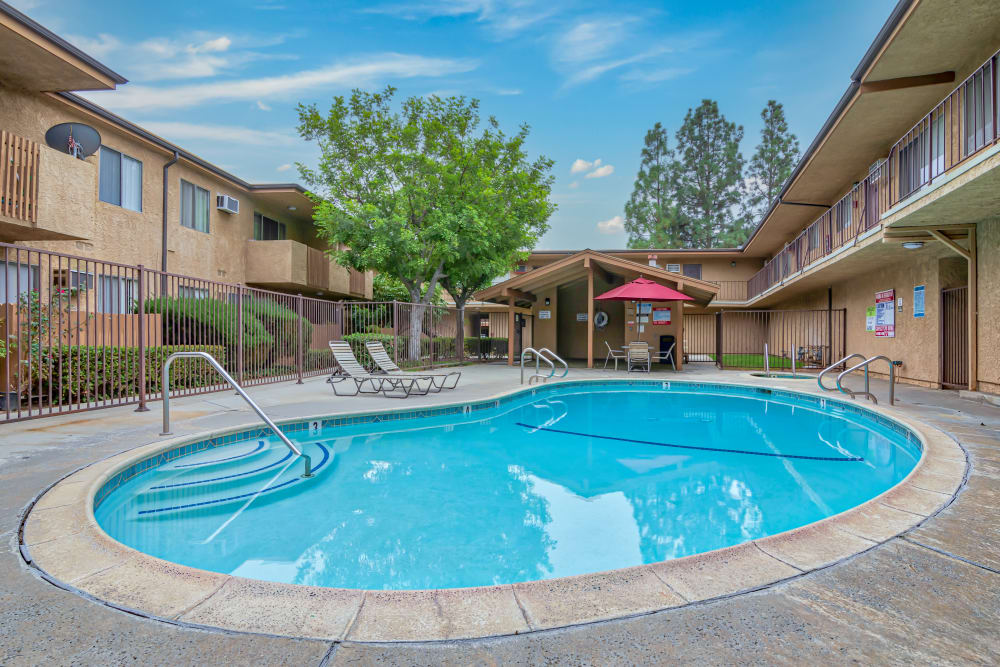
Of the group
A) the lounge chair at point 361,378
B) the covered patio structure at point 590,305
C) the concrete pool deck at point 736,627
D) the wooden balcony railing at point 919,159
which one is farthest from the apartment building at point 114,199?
the wooden balcony railing at point 919,159

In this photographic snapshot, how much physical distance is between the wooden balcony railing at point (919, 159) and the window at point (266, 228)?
17697mm

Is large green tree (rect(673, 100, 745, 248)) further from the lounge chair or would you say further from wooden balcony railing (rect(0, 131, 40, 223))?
wooden balcony railing (rect(0, 131, 40, 223))

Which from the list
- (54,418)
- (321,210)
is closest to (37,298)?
(54,418)

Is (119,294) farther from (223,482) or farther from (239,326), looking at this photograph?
(223,482)

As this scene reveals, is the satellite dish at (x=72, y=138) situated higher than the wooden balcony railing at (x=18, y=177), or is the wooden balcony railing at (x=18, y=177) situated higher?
the satellite dish at (x=72, y=138)

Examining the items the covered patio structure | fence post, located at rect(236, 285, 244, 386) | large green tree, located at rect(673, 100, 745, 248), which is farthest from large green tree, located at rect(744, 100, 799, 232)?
fence post, located at rect(236, 285, 244, 386)

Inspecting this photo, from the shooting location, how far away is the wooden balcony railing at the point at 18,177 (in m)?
7.46

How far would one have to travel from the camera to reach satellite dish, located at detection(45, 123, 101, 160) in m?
9.22

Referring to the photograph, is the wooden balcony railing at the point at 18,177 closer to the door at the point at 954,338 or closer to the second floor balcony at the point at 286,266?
the second floor balcony at the point at 286,266

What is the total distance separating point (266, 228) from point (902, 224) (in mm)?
18357

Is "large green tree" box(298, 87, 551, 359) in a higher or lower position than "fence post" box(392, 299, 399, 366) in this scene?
higher

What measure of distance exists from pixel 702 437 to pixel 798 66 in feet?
100

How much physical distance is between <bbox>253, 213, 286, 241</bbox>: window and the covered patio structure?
8348 mm

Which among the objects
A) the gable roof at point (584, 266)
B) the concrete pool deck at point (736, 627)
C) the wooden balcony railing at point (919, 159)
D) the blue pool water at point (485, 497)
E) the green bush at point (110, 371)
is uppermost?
the wooden balcony railing at point (919, 159)
